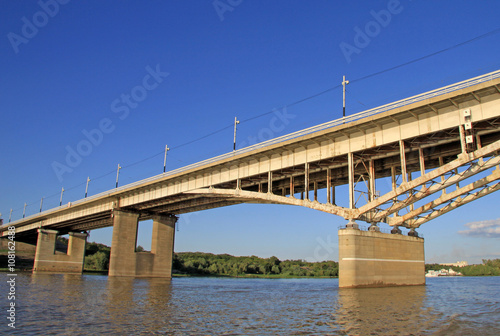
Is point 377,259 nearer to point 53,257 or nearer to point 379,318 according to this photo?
point 379,318

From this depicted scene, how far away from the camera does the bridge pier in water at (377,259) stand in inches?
1297

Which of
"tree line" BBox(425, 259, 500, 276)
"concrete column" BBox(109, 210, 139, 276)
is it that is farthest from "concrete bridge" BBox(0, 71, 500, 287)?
"tree line" BBox(425, 259, 500, 276)

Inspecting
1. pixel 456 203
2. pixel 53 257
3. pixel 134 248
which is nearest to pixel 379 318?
pixel 456 203

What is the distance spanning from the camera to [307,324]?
50.0 ft

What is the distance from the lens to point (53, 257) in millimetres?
93562

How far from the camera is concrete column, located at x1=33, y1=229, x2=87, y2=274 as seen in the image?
301 feet

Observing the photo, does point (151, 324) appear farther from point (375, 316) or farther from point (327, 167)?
point (327, 167)

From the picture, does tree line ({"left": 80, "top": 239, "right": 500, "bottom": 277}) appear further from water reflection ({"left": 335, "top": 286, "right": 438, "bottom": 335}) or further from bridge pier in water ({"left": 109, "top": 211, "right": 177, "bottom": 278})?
water reflection ({"left": 335, "top": 286, "right": 438, "bottom": 335})

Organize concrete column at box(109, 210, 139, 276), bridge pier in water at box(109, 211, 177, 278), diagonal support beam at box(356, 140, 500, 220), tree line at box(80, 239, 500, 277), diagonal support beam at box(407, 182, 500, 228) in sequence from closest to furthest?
diagonal support beam at box(356, 140, 500, 220) → diagonal support beam at box(407, 182, 500, 228) → concrete column at box(109, 210, 139, 276) → bridge pier in water at box(109, 211, 177, 278) → tree line at box(80, 239, 500, 277)

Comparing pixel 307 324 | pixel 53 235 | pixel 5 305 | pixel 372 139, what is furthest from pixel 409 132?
pixel 53 235

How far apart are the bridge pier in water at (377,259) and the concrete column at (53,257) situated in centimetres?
8083

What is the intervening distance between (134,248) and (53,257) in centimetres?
3817

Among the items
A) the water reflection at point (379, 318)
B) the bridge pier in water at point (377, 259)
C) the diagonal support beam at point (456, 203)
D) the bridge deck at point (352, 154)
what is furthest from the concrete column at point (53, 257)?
the water reflection at point (379, 318)

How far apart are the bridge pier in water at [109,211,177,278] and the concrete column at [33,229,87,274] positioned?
37065 mm
